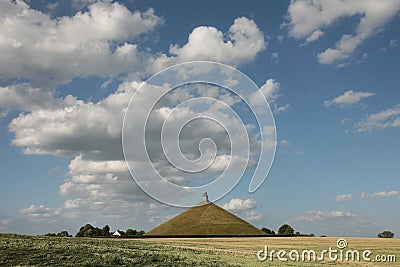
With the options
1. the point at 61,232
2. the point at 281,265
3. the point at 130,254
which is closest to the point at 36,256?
the point at 130,254

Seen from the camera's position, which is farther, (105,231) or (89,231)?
(105,231)

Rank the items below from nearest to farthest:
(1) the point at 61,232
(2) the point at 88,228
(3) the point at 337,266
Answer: (3) the point at 337,266
(1) the point at 61,232
(2) the point at 88,228

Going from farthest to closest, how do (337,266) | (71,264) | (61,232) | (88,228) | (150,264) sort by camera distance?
(88,228)
(61,232)
(337,266)
(150,264)
(71,264)

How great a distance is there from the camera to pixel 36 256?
48594mm

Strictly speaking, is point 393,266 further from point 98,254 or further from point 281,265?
point 98,254

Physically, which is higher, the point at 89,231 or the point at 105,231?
the point at 89,231

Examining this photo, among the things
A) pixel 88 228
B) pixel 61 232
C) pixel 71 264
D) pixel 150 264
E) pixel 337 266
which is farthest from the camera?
pixel 88 228

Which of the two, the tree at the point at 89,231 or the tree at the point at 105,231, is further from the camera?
the tree at the point at 105,231

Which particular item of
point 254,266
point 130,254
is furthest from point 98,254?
point 254,266

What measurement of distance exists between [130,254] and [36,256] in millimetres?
11640

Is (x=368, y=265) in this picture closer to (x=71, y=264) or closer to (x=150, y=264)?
(x=150, y=264)

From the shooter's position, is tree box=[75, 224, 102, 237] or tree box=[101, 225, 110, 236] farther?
tree box=[101, 225, 110, 236]

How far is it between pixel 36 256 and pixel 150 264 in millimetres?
12764

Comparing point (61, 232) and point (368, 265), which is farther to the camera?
point (61, 232)
